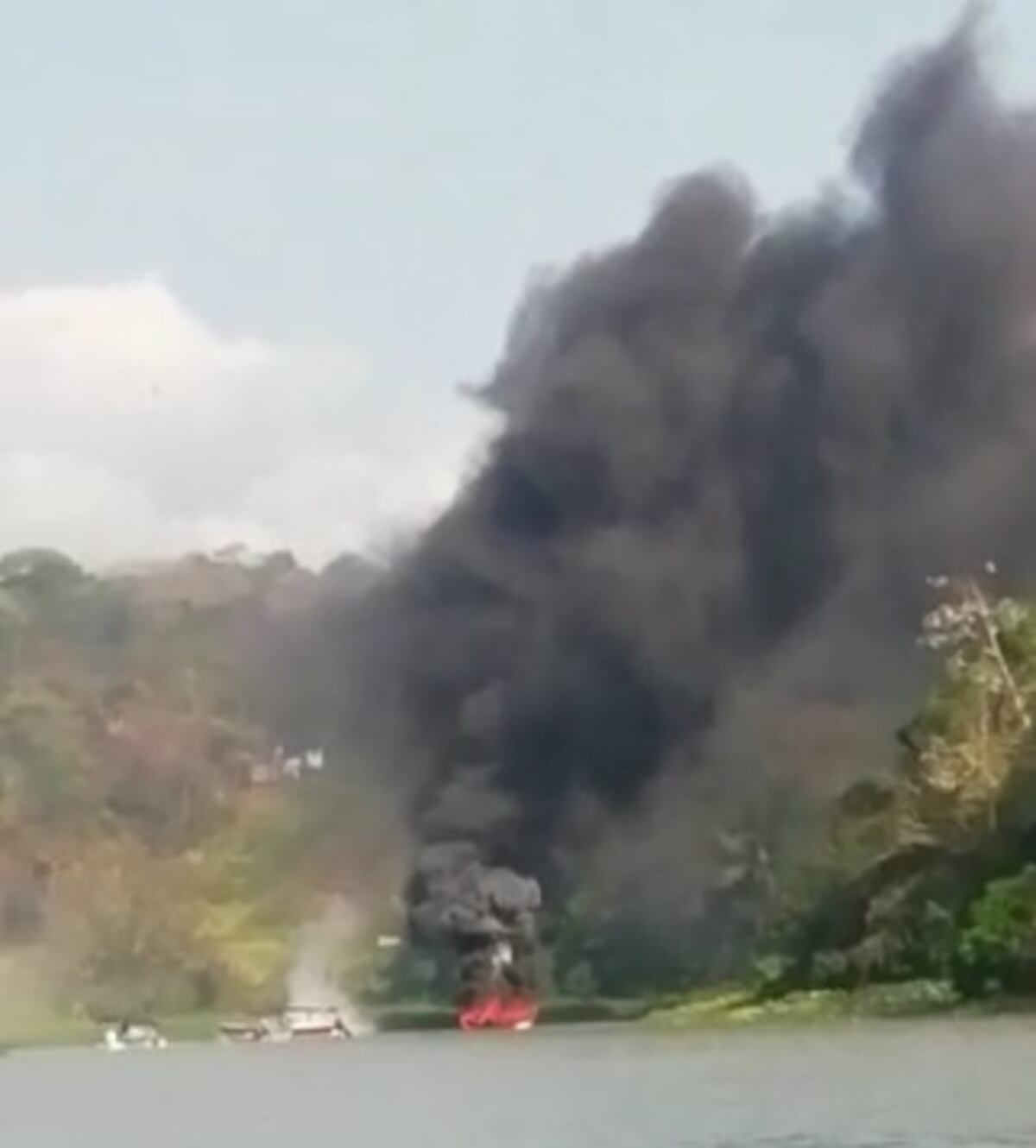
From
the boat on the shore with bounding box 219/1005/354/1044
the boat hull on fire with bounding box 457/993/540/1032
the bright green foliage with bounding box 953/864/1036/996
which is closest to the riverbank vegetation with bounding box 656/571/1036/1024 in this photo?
the bright green foliage with bounding box 953/864/1036/996

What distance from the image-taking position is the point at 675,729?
71.8 meters

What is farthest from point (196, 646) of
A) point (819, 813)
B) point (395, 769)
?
point (819, 813)

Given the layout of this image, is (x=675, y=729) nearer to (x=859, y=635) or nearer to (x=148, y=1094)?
(x=859, y=635)

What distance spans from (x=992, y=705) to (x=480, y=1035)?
9.33m

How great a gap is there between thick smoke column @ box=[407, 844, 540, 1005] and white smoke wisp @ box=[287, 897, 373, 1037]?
1.37m

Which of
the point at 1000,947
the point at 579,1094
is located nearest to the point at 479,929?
the point at 1000,947

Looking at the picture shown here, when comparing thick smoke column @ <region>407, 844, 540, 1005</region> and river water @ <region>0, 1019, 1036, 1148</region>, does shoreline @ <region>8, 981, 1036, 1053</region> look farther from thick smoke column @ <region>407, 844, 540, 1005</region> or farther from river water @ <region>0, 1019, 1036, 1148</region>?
river water @ <region>0, 1019, 1036, 1148</region>

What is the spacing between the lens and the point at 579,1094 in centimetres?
3350

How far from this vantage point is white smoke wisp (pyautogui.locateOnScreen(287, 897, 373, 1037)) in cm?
6203

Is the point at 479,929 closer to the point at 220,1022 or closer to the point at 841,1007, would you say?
the point at 220,1022

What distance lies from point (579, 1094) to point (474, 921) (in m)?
30.5

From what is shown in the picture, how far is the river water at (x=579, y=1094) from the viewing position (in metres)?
26.9

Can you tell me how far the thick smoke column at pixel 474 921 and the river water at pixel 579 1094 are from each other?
42.8 feet

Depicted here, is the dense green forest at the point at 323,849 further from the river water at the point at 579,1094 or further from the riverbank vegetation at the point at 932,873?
the river water at the point at 579,1094
